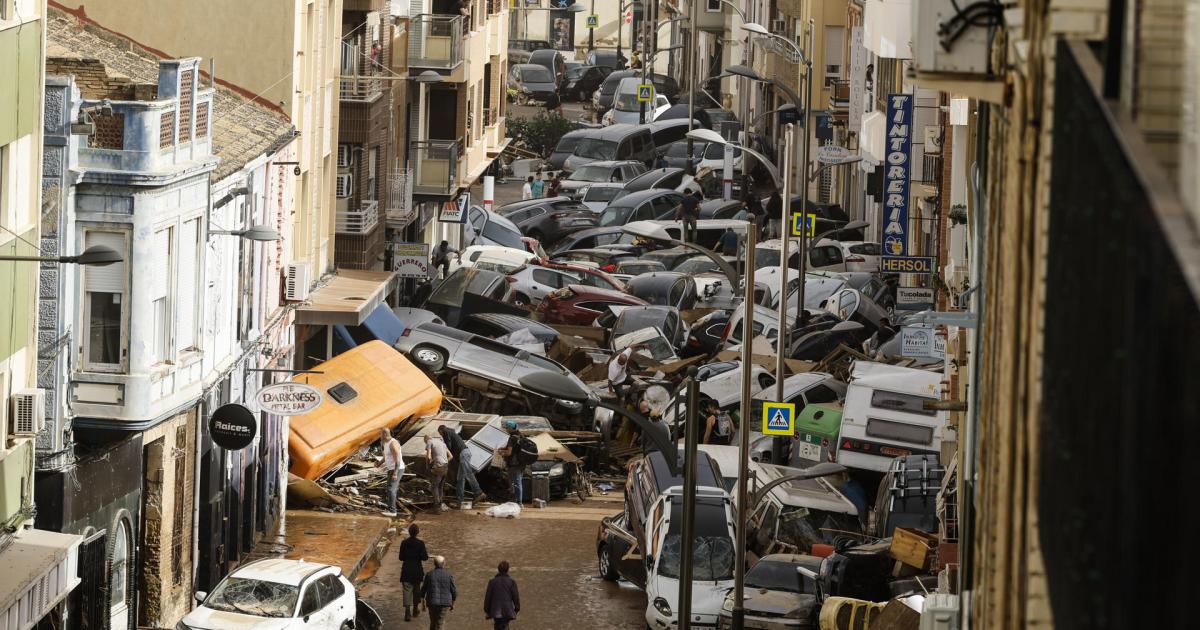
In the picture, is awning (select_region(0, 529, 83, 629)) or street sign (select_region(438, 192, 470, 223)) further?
street sign (select_region(438, 192, 470, 223))

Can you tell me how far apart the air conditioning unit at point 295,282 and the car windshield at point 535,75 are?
70.7m

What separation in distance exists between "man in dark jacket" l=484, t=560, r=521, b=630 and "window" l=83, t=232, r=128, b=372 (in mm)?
4922

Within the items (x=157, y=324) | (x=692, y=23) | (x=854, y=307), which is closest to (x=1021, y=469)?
(x=157, y=324)

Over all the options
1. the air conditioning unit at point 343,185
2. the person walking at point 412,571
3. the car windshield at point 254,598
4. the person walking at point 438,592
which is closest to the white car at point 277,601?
the car windshield at point 254,598

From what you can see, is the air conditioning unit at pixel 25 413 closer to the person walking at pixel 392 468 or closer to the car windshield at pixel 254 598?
the car windshield at pixel 254 598

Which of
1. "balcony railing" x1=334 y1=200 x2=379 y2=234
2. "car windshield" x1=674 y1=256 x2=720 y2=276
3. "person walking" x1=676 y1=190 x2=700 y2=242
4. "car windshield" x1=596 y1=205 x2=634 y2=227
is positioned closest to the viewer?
"balcony railing" x1=334 y1=200 x2=379 y2=234

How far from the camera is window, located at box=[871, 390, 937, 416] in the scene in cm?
2912

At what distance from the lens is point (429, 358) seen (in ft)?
119

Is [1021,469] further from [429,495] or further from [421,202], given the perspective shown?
[421,202]

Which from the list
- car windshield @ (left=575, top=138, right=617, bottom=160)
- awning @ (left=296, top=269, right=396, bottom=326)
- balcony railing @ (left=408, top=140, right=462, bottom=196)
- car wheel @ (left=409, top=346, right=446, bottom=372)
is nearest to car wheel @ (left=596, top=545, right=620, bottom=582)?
awning @ (left=296, top=269, right=396, bottom=326)

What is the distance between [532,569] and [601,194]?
127 feet

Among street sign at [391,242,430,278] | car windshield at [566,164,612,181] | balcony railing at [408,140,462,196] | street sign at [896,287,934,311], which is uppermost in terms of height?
car windshield at [566,164,612,181]

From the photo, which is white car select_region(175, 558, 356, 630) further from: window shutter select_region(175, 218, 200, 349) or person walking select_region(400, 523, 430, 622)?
window shutter select_region(175, 218, 200, 349)

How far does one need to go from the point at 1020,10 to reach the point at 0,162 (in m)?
12.5
